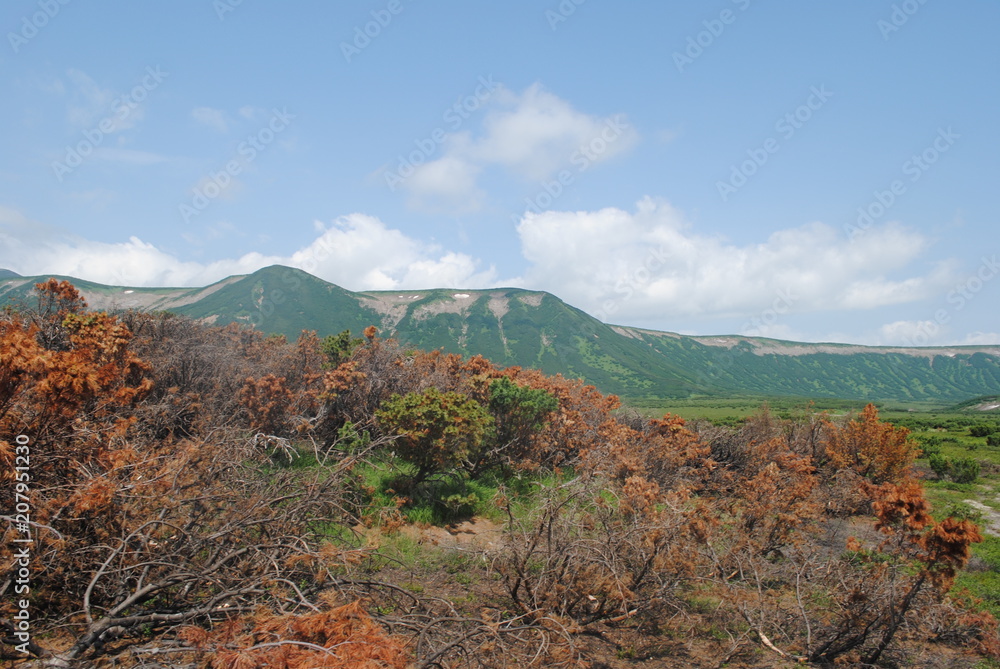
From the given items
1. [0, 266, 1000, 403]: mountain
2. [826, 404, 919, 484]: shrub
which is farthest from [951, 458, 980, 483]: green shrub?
[0, 266, 1000, 403]: mountain

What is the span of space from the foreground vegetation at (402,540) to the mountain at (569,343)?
79049 mm

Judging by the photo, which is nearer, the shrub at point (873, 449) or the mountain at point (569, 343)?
the shrub at point (873, 449)

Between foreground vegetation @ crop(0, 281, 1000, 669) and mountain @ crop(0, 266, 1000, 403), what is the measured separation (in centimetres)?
7905

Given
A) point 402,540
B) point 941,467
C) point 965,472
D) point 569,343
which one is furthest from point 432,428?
point 569,343

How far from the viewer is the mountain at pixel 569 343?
112 m

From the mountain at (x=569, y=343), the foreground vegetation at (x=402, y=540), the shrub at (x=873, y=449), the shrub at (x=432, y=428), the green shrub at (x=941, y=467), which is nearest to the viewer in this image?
the foreground vegetation at (x=402, y=540)

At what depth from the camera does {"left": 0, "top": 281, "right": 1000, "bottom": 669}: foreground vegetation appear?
14.0 feet

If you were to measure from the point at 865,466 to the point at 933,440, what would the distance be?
1682 centimetres

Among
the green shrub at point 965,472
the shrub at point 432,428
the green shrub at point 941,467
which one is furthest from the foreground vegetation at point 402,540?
the green shrub at point 941,467

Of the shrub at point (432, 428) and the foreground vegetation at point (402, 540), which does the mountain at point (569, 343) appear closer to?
the foreground vegetation at point (402, 540)

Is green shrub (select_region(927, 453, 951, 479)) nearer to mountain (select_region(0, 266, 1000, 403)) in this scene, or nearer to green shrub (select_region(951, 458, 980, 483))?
green shrub (select_region(951, 458, 980, 483))

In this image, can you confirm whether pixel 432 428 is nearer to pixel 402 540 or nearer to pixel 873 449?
pixel 402 540

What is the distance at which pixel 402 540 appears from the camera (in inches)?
382

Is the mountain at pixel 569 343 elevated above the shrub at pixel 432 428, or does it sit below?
above
